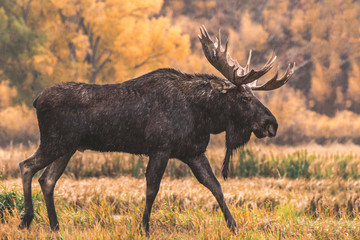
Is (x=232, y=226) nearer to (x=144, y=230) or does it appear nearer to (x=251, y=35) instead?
(x=144, y=230)

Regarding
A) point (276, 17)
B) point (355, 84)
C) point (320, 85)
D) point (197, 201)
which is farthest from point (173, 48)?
point (197, 201)

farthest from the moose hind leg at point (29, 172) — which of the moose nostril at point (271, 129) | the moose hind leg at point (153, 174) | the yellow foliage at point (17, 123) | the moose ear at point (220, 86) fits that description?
the yellow foliage at point (17, 123)

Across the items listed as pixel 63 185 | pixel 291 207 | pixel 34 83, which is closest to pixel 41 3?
pixel 34 83

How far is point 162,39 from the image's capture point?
25812 mm

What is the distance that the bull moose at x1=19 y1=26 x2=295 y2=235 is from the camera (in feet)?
17.3

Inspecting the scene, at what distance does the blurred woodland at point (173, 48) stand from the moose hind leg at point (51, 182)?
11534 mm

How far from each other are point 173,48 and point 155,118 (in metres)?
20.5

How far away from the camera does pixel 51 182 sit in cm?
564

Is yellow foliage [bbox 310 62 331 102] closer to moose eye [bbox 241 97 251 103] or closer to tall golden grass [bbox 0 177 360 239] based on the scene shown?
tall golden grass [bbox 0 177 360 239]

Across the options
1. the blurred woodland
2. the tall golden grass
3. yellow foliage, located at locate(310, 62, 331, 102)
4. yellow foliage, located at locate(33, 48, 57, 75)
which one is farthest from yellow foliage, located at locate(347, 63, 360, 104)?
the tall golden grass

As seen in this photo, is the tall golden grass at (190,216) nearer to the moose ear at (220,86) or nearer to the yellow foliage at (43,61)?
the moose ear at (220,86)

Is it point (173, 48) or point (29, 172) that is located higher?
point (173, 48)

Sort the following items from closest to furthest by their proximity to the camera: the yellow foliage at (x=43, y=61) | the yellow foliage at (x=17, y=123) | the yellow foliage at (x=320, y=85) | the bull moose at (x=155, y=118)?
the bull moose at (x=155, y=118) → the yellow foliage at (x=43, y=61) → the yellow foliage at (x=17, y=123) → the yellow foliage at (x=320, y=85)

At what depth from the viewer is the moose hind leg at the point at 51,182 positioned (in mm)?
5590
